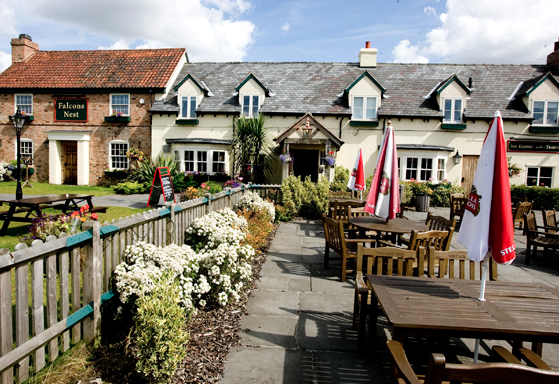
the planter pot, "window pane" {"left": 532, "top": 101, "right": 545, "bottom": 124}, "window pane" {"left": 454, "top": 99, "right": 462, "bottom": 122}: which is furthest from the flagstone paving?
"window pane" {"left": 532, "top": 101, "right": 545, "bottom": 124}

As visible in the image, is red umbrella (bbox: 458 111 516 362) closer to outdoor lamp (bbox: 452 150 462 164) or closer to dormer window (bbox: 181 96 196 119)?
outdoor lamp (bbox: 452 150 462 164)

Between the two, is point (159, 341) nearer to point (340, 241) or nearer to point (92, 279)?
point (92, 279)

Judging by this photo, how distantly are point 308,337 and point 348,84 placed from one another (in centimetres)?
1795

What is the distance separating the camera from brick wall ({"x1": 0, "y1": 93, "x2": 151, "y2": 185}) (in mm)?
19422

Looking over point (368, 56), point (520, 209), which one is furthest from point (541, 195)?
point (368, 56)

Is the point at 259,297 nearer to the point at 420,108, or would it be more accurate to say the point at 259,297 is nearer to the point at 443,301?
the point at 443,301

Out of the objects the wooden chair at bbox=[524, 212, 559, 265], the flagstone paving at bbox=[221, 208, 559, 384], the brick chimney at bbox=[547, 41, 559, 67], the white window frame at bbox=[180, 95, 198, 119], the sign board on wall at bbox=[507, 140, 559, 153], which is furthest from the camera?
the brick chimney at bbox=[547, 41, 559, 67]

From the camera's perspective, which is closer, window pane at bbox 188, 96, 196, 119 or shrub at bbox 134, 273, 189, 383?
shrub at bbox 134, 273, 189, 383

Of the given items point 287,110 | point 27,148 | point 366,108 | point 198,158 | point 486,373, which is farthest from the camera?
point 27,148

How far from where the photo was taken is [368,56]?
20.6 meters

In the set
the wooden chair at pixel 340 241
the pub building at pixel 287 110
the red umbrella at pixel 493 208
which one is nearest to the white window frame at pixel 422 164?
the pub building at pixel 287 110

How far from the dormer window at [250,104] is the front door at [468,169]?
11.0 m

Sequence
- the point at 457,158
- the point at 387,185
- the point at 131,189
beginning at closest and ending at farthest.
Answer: the point at 387,185 → the point at 131,189 → the point at 457,158

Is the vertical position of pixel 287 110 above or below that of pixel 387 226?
above
